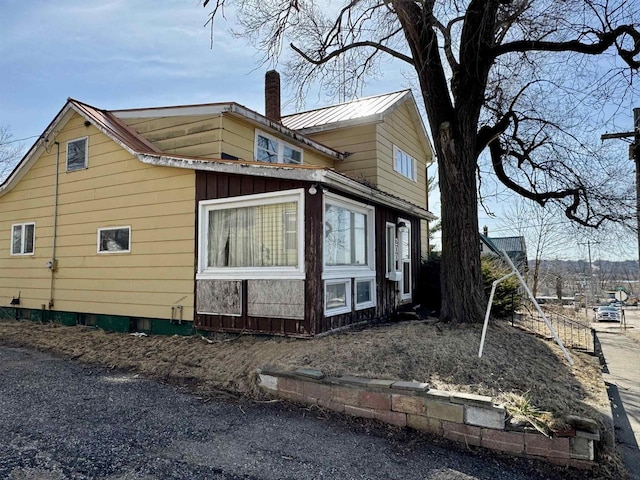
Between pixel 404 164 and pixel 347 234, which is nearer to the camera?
pixel 347 234

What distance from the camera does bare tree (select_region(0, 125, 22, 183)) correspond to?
74.9 feet

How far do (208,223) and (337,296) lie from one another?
2565 millimetres

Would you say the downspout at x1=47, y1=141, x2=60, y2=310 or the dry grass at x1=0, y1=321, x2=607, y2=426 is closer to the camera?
the dry grass at x1=0, y1=321, x2=607, y2=426

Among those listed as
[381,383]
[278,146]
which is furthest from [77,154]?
[381,383]

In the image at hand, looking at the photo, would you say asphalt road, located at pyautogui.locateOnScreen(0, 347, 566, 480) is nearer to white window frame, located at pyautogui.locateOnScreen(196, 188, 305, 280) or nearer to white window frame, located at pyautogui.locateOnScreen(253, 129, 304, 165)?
white window frame, located at pyautogui.locateOnScreen(196, 188, 305, 280)

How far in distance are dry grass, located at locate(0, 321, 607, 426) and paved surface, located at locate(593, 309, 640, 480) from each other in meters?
0.50

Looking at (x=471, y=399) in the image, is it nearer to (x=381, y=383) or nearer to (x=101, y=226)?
(x=381, y=383)

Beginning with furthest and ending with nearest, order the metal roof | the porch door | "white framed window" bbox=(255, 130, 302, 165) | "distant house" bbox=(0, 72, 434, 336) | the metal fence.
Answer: the metal roof
the porch door
"white framed window" bbox=(255, 130, 302, 165)
the metal fence
"distant house" bbox=(0, 72, 434, 336)

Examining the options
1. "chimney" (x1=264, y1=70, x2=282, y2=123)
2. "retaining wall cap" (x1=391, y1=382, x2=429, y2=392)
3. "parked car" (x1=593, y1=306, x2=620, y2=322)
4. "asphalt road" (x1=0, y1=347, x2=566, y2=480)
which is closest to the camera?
"asphalt road" (x1=0, y1=347, x2=566, y2=480)

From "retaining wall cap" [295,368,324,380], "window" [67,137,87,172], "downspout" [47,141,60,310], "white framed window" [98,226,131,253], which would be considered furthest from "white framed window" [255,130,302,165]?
"retaining wall cap" [295,368,324,380]

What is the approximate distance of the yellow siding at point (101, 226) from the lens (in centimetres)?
757

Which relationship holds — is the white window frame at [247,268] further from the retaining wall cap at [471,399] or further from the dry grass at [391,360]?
the retaining wall cap at [471,399]

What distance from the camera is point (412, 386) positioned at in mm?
4219

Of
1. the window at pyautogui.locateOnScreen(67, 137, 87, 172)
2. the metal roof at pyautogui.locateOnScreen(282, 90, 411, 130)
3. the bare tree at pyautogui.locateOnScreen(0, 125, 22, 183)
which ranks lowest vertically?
the window at pyautogui.locateOnScreen(67, 137, 87, 172)
